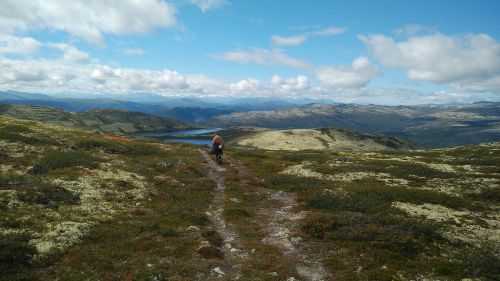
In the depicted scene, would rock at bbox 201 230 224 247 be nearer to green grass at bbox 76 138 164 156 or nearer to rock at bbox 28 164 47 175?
rock at bbox 28 164 47 175

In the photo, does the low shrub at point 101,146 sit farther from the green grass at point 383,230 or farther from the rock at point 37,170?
the green grass at point 383,230

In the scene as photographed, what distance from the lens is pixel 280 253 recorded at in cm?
2323

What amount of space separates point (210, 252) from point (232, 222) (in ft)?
24.9

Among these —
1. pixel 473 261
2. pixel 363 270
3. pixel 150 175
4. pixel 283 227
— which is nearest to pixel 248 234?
pixel 283 227

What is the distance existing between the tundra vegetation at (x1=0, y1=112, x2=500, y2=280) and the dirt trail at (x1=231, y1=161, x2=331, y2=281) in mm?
135

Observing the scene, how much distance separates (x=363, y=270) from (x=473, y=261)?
738 centimetres

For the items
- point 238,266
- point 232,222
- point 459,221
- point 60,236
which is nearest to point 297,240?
point 238,266

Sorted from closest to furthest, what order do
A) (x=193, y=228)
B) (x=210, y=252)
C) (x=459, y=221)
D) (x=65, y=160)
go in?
(x=210, y=252) < (x=193, y=228) < (x=459, y=221) < (x=65, y=160)

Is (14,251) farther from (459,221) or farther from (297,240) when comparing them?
(459,221)

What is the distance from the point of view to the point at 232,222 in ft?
99.0

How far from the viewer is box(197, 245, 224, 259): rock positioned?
73.2ft

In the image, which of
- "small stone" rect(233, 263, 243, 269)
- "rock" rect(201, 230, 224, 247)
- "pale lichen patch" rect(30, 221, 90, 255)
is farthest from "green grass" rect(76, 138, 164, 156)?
"small stone" rect(233, 263, 243, 269)

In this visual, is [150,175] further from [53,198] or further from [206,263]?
[206,263]

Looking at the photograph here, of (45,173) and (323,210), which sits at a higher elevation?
(45,173)
